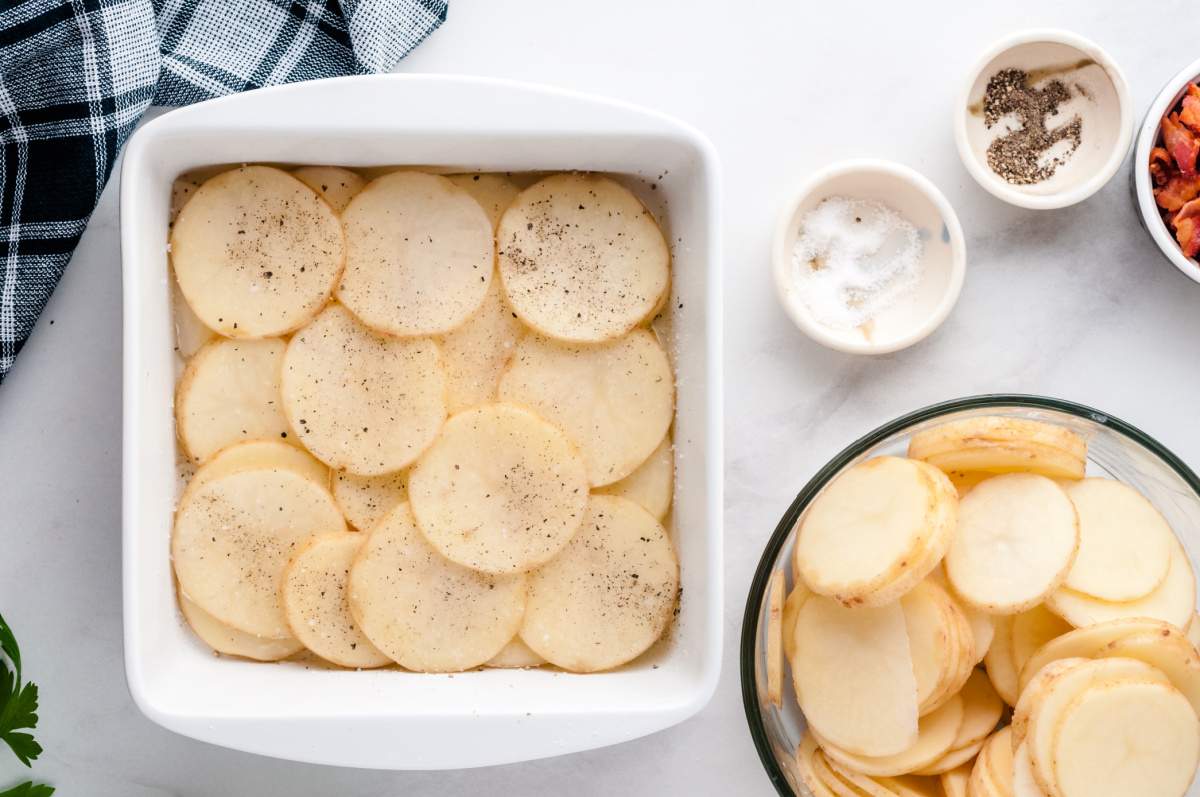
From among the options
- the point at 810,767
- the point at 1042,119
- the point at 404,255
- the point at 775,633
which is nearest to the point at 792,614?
the point at 775,633

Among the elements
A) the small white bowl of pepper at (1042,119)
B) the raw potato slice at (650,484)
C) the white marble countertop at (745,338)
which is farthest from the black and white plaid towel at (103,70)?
the small white bowl of pepper at (1042,119)

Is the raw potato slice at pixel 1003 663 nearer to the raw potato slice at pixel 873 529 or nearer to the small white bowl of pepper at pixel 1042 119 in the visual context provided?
the raw potato slice at pixel 873 529

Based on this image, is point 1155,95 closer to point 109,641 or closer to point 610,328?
point 610,328

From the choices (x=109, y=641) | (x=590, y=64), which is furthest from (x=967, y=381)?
(x=109, y=641)

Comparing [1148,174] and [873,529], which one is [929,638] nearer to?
[873,529]

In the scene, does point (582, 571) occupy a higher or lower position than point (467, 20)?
lower
